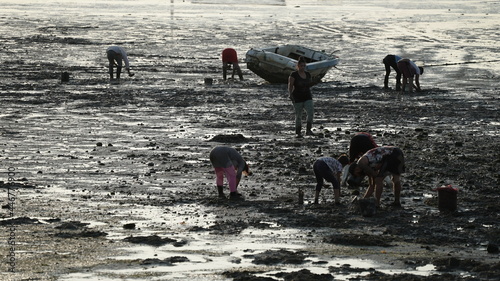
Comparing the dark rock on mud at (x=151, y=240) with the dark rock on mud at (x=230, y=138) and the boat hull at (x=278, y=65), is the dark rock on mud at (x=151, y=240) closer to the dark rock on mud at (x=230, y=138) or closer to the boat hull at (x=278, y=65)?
the dark rock on mud at (x=230, y=138)

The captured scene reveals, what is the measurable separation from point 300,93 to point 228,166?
269 inches

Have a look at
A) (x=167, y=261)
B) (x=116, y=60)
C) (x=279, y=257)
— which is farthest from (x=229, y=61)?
(x=167, y=261)

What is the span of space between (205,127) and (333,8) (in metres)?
60.5

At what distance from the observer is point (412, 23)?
6294 cm

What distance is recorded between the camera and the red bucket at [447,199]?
14180mm

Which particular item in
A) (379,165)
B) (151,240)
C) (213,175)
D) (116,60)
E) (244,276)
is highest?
(379,165)

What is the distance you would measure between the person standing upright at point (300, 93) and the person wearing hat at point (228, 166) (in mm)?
→ 6237

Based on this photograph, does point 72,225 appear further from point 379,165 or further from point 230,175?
point 379,165

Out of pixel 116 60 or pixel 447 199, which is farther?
pixel 116 60

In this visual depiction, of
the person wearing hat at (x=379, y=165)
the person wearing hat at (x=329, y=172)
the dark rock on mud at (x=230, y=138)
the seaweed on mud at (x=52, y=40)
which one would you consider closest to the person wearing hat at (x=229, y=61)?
the dark rock on mud at (x=230, y=138)

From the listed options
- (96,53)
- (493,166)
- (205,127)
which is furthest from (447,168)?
(96,53)

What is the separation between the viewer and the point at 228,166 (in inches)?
594

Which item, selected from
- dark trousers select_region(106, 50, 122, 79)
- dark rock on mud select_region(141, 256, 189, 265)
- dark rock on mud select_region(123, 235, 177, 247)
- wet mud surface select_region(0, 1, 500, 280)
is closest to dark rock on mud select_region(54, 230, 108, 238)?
wet mud surface select_region(0, 1, 500, 280)

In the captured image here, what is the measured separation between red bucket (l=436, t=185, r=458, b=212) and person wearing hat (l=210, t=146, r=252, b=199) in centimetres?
275
